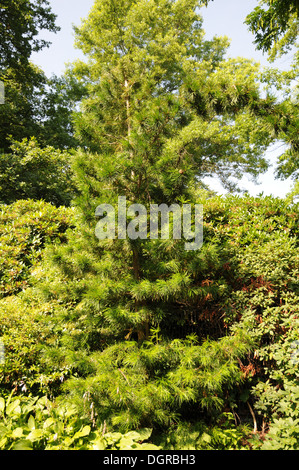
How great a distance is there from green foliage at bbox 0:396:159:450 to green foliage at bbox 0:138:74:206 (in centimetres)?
692

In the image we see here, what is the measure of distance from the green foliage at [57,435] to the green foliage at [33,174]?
6.92 metres

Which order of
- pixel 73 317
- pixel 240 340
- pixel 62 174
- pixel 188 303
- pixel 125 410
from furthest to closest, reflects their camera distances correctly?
1. pixel 62 174
2. pixel 188 303
3. pixel 73 317
4. pixel 240 340
5. pixel 125 410

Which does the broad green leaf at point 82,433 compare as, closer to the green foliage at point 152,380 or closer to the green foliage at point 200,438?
the green foliage at point 152,380

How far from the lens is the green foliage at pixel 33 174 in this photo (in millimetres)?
8102

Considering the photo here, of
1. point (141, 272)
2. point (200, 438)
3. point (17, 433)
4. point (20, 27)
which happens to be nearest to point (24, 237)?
point (141, 272)

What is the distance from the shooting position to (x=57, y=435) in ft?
7.23

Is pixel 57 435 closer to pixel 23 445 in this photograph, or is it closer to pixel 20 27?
pixel 23 445

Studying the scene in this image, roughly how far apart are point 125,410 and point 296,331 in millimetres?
1932

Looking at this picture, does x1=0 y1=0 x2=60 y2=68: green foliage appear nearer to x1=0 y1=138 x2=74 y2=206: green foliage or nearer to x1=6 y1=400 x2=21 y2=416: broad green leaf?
x1=0 y1=138 x2=74 y2=206: green foliage

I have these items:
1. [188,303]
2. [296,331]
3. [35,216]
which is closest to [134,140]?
[188,303]

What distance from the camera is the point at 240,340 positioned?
2715 millimetres

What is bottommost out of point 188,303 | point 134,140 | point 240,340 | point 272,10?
point 240,340

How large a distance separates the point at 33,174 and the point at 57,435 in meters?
7.69
